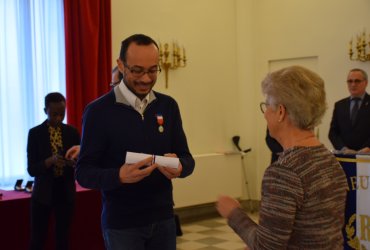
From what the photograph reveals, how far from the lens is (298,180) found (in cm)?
141

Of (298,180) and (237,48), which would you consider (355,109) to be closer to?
(237,48)

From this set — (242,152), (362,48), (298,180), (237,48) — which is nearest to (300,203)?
(298,180)

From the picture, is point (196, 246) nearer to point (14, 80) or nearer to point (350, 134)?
point (350, 134)

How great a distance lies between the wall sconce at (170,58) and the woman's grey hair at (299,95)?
485cm

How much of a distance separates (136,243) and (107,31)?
3941mm

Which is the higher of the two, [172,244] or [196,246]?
[172,244]

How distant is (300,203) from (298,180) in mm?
68

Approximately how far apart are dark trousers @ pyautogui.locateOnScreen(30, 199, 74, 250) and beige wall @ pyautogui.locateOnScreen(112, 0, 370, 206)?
251 centimetres

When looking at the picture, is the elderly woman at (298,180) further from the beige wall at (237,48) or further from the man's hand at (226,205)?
the beige wall at (237,48)

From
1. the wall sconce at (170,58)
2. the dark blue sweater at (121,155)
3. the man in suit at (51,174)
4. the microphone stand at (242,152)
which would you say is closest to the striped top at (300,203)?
the dark blue sweater at (121,155)

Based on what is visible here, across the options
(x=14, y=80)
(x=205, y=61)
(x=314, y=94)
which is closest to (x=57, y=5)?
(x=14, y=80)

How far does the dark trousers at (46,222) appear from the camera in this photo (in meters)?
3.67

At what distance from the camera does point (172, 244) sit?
2.11 m

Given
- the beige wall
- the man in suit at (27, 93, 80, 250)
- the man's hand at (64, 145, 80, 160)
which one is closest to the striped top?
the man's hand at (64, 145, 80, 160)
